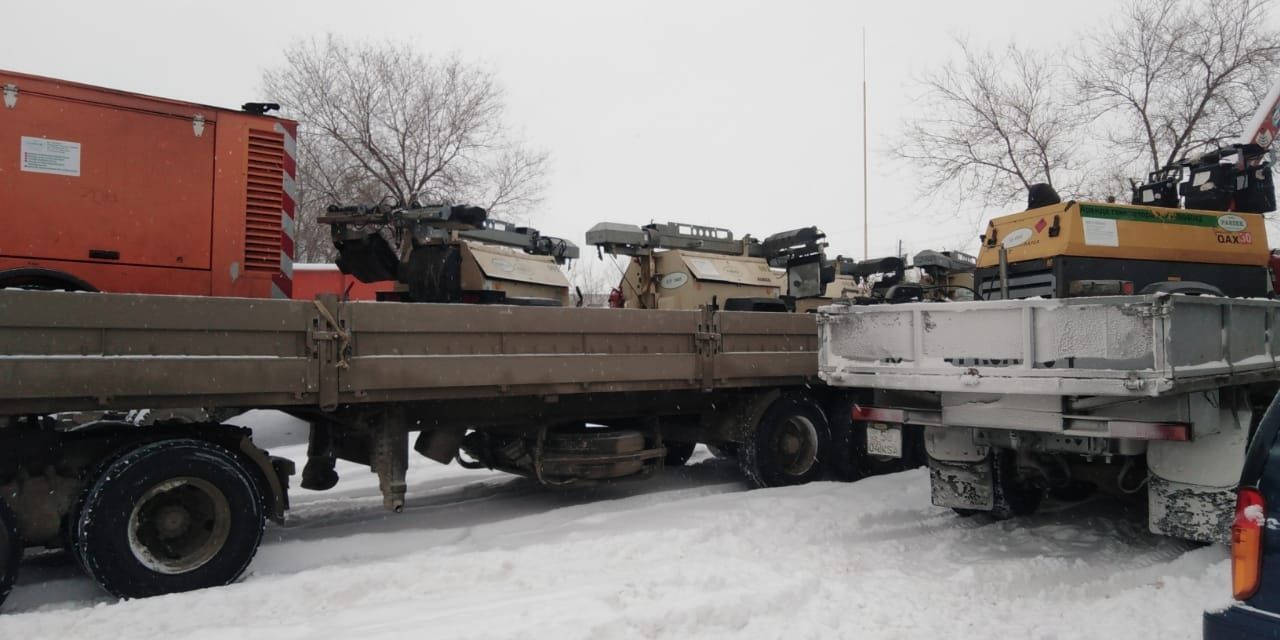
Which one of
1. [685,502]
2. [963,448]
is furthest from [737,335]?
[963,448]

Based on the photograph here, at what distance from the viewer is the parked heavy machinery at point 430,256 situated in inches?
296

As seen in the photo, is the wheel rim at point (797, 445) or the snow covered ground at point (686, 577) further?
the wheel rim at point (797, 445)

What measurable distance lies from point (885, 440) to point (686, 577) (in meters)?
2.14

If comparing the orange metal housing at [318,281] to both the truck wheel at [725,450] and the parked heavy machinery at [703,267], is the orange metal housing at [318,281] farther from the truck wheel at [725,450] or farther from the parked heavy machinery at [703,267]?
the truck wheel at [725,450]

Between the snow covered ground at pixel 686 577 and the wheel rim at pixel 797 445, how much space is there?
0.78 metres

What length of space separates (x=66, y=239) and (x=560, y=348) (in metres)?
3.16

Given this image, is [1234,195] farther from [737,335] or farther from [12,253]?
[12,253]

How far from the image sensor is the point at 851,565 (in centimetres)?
518

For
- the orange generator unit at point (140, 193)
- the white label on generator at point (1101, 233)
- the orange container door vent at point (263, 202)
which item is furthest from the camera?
the white label on generator at point (1101, 233)

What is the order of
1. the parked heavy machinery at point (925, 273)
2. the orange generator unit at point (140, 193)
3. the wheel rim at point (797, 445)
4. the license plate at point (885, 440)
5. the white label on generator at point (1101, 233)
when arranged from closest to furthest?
1. the orange generator unit at point (140, 193)
2. the license plate at point (885, 440)
3. the white label on generator at point (1101, 233)
4. the wheel rim at point (797, 445)
5. the parked heavy machinery at point (925, 273)

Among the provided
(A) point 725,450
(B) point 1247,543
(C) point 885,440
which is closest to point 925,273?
(A) point 725,450

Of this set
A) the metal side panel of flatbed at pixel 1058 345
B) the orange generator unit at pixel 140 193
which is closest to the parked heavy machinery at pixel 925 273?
the metal side panel of flatbed at pixel 1058 345

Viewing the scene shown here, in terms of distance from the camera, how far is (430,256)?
312 inches

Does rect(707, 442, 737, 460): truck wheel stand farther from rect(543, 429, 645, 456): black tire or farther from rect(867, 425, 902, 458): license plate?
rect(867, 425, 902, 458): license plate
